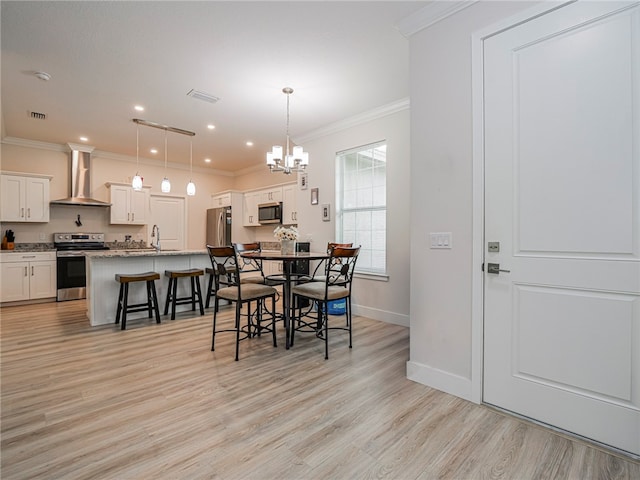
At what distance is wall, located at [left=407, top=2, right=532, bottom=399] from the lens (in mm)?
→ 2121

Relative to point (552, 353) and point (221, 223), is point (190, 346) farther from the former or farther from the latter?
point (221, 223)

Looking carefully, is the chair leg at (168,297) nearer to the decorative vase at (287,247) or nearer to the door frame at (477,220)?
the decorative vase at (287,247)

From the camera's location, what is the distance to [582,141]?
171cm

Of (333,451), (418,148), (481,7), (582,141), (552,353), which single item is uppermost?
(481,7)

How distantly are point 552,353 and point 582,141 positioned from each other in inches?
48.4

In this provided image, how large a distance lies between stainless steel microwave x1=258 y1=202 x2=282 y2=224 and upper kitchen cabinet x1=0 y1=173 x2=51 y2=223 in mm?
3825

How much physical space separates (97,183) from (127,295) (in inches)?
145

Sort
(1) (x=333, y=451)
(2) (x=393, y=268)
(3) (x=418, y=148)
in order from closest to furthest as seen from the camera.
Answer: (1) (x=333, y=451), (3) (x=418, y=148), (2) (x=393, y=268)

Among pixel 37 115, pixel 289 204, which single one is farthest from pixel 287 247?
pixel 37 115

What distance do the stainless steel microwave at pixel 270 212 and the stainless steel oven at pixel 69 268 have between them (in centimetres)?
327

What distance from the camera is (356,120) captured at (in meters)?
4.43

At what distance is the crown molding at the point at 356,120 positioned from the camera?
3.96 meters

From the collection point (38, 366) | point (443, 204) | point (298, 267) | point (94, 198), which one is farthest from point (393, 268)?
point (94, 198)

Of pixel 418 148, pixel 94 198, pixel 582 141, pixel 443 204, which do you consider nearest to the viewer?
pixel 582 141
